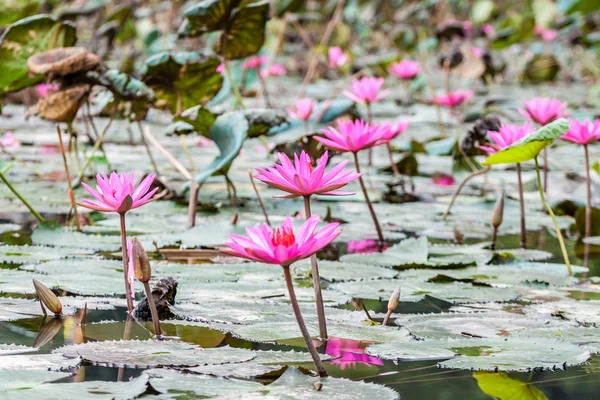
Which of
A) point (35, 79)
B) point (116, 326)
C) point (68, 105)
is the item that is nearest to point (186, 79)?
point (35, 79)

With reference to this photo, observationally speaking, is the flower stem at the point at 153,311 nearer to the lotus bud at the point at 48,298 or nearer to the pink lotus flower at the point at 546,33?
the lotus bud at the point at 48,298

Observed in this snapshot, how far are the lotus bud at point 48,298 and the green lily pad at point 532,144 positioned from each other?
3.04ft

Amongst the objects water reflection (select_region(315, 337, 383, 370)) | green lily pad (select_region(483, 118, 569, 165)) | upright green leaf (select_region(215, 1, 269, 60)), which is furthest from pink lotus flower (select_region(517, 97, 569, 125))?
water reflection (select_region(315, 337, 383, 370))

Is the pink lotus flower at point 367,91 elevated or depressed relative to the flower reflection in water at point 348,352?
elevated

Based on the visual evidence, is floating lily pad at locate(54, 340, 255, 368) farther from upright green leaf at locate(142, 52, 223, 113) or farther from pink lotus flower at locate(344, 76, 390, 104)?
pink lotus flower at locate(344, 76, 390, 104)

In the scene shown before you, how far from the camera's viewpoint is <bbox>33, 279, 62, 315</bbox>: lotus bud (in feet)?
4.56

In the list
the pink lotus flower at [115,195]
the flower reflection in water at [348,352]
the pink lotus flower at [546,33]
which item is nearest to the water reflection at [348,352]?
the flower reflection in water at [348,352]

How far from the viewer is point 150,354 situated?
1.21 meters

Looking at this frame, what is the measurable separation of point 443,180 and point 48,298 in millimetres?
2377

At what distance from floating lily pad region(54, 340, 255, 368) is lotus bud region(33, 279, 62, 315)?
191mm

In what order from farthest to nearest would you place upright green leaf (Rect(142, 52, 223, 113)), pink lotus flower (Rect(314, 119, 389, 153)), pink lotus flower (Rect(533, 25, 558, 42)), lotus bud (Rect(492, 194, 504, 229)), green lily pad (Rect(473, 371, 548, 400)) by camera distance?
pink lotus flower (Rect(533, 25, 558, 42))
upright green leaf (Rect(142, 52, 223, 113))
lotus bud (Rect(492, 194, 504, 229))
pink lotus flower (Rect(314, 119, 389, 153))
green lily pad (Rect(473, 371, 548, 400))

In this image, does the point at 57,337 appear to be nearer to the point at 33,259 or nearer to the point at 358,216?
the point at 33,259

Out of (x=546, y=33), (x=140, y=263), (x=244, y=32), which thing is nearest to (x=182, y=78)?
(x=244, y=32)

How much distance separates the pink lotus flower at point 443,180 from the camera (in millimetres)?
3459
